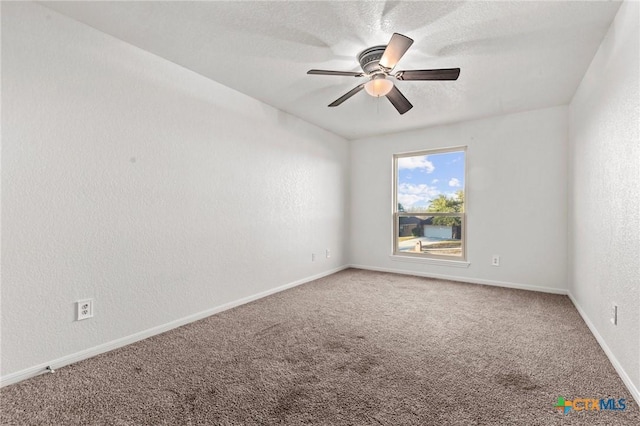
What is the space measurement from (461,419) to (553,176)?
137 inches

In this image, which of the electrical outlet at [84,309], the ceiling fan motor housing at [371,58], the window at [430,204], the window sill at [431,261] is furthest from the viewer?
the window at [430,204]

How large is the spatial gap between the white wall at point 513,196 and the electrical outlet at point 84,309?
4023 millimetres

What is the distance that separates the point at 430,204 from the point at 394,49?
3.18 meters

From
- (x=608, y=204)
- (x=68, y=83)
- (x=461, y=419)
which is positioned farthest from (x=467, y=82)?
(x=68, y=83)

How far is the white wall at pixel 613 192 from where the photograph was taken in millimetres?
1741

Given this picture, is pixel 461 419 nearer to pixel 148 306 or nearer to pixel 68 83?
pixel 148 306

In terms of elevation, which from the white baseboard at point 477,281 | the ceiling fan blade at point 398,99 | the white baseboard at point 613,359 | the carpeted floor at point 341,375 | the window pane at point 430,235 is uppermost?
the ceiling fan blade at point 398,99

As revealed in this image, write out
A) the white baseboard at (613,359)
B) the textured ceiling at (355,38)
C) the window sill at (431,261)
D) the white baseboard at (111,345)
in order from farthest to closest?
the window sill at (431,261), the textured ceiling at (355,38), the white baseboard at (111,345), the white baseboard at (613,359)

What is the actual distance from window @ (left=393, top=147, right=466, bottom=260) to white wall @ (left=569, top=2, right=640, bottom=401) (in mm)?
1547

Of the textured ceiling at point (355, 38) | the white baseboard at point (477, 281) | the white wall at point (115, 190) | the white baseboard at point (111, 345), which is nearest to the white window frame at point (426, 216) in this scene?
the white baseboard at point (477, 281)

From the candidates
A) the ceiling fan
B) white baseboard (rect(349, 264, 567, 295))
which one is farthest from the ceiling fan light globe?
white baseboard (rect(349, 264, 567, 295))

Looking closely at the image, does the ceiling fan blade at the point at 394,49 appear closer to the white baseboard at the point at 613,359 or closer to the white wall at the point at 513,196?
the white baseboard at the point at 613,359

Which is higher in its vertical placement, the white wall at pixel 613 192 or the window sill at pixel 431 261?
the white wall at pixel 613 192

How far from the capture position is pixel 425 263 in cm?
466
